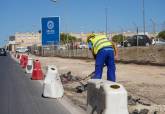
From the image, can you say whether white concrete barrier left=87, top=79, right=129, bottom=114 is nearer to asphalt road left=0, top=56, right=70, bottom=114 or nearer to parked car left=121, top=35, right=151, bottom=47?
asphalt road left=0, top=56, right=70, bottom=114

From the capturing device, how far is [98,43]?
13852 millimetres

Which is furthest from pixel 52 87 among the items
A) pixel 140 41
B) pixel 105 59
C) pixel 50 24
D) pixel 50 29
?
pixel 140 41

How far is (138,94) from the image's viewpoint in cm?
1474

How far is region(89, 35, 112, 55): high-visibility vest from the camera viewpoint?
45.1 feet

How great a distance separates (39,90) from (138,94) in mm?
4215

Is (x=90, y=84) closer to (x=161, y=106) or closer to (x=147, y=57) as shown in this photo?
(x=161, y=106)

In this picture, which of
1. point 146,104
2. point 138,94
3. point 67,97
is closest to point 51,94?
point 67,97

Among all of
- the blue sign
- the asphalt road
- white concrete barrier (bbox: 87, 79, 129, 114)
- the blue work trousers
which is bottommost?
the asphalt road

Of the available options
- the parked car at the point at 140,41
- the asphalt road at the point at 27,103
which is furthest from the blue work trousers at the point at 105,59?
the parked car at the point at 140,41

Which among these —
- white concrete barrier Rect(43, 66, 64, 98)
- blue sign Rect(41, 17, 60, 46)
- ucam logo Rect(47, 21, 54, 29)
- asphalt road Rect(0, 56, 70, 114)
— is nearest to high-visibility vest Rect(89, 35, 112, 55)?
white concrete barrier Rect(43, 66, 64, 98)

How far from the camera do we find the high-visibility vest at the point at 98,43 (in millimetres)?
13734

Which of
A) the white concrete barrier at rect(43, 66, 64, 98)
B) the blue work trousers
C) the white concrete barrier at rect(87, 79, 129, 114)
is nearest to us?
the white concrete barrier at rect(87, 79, 129, 114)

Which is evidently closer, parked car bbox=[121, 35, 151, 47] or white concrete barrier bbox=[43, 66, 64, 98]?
white concrete barrier bbox=[43, 66, 64, 98]

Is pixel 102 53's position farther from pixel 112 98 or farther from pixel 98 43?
pixel 112 98
